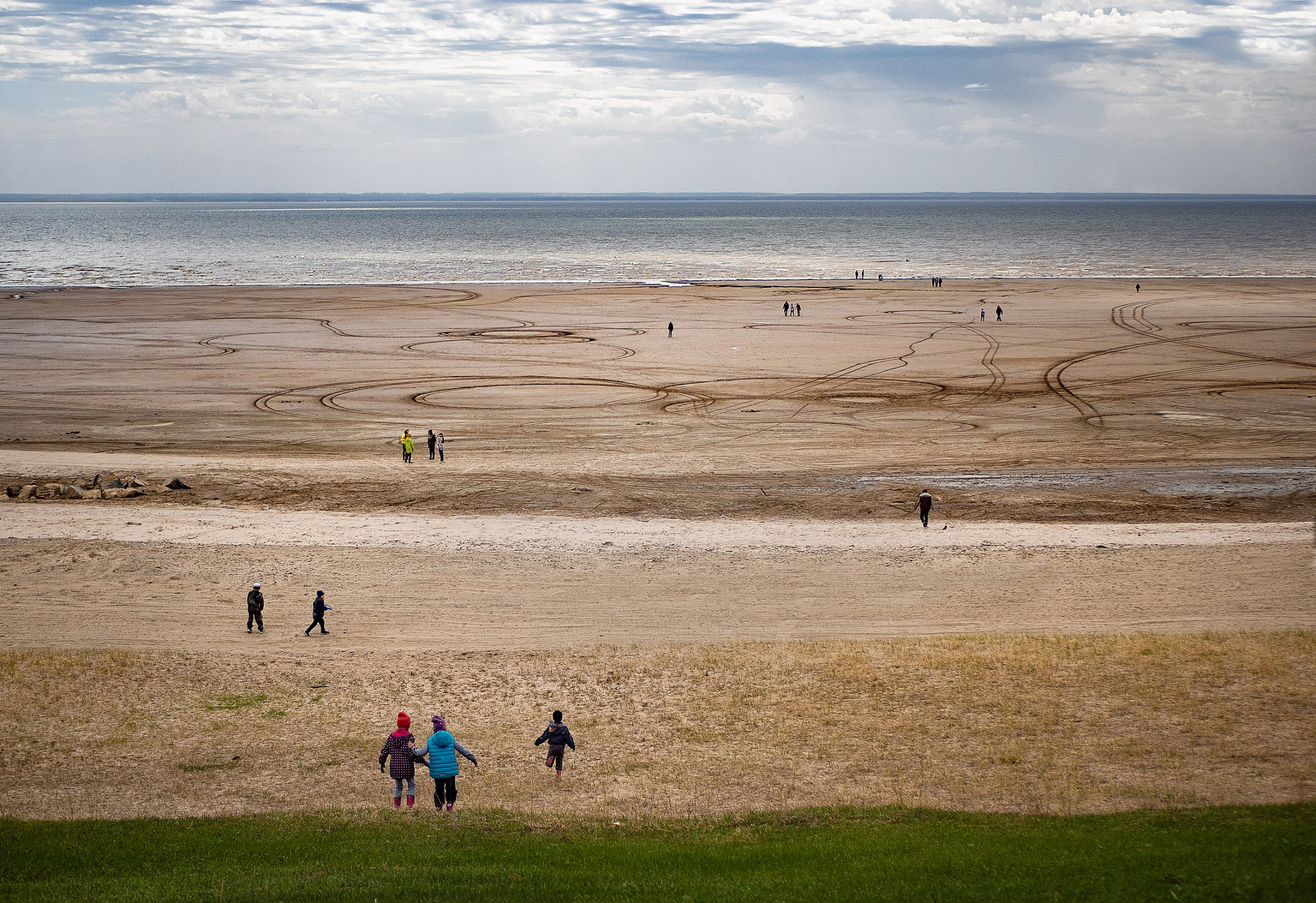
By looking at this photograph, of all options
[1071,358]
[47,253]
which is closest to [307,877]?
[1071,358]

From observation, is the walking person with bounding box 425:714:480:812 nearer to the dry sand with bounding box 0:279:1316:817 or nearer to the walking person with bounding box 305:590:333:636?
the dry sand with bounding box 0:279:1316:817

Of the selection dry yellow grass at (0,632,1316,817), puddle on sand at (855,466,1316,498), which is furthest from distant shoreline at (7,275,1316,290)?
dry yellow grass at (0,632,1316,817)

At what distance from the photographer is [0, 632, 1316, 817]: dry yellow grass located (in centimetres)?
1495

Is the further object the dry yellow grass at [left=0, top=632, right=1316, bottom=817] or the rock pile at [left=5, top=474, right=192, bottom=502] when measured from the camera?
the rock pile at [left=5, top=474, right=192, bottom=502]

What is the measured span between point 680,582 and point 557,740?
923cm

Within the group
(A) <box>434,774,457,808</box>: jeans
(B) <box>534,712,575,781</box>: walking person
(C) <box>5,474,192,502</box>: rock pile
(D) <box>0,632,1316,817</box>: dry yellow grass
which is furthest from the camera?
(C) <box>5,474,192,502</box>: rock pile

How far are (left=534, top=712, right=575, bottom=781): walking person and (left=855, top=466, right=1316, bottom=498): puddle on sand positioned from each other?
62.9 ft

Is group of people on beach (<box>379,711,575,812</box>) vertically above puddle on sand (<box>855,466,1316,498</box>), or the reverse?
puddle on sand (<box>855,466,1316,498</box>)

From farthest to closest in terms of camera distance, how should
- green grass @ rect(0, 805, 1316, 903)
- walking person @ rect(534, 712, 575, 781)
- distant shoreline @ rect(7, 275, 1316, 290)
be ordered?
distant shoreline @ rect(7, 275, 1316, 290)
walking person @ rect(534, 712, 575, 781)
green grass @ rect(0, 805, 1316, 903)

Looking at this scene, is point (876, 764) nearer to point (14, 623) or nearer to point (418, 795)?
point (418, 795)

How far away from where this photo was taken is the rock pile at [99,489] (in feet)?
102

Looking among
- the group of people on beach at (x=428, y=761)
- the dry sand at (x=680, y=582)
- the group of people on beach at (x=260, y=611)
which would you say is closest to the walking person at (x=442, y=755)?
the group of people on beach at (x=428, y=761)

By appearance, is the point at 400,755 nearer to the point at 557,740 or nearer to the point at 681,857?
the point at 557,740

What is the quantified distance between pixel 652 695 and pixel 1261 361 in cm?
4785
